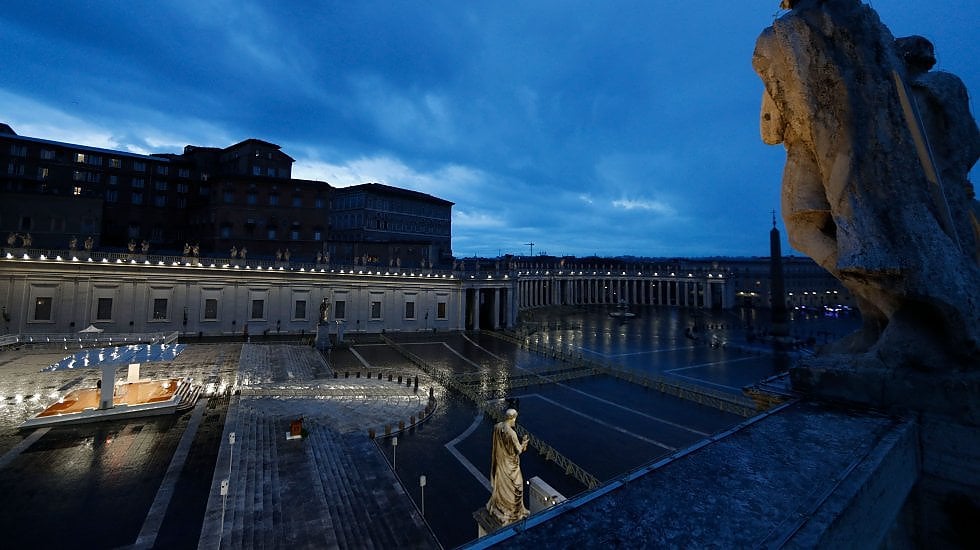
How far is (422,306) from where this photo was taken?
54.2 m

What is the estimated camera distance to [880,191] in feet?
19.9

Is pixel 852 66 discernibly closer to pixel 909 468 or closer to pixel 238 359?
pixel 909 468

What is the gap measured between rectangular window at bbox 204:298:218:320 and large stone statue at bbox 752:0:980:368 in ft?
164

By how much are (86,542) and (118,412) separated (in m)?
10.1

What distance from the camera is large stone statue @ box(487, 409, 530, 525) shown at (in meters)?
9.58

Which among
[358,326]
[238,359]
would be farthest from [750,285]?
[238,359]

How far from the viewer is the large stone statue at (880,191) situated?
5676mm

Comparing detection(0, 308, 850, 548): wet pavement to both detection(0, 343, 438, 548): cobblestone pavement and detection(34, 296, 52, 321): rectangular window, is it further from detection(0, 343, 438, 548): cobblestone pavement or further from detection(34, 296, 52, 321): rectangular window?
detection(34, 296, 52, 321): rectangular window

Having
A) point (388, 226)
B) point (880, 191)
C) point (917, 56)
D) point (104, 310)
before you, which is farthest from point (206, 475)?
point (388, 226)

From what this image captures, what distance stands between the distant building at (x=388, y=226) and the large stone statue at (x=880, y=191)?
59.4 meters

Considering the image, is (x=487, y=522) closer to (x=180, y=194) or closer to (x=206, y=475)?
(x=206, y=475)

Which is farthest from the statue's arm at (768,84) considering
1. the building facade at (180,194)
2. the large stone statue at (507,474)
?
the building facade at (180,194)

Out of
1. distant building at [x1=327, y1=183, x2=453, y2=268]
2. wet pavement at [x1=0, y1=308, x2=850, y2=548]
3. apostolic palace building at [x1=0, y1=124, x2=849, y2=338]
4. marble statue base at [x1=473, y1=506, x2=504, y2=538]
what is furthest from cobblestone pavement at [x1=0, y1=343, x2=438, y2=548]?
distant building at [x1=327, y1=183, x2=453, y2=268]

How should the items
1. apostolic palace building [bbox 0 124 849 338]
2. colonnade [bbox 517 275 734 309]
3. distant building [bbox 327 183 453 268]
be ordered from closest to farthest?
apostolic palace building [bbox 0 124 849 338] → distant building [bbox 327 183 453 268] → colonnade [bbox 517 275 734 309]
